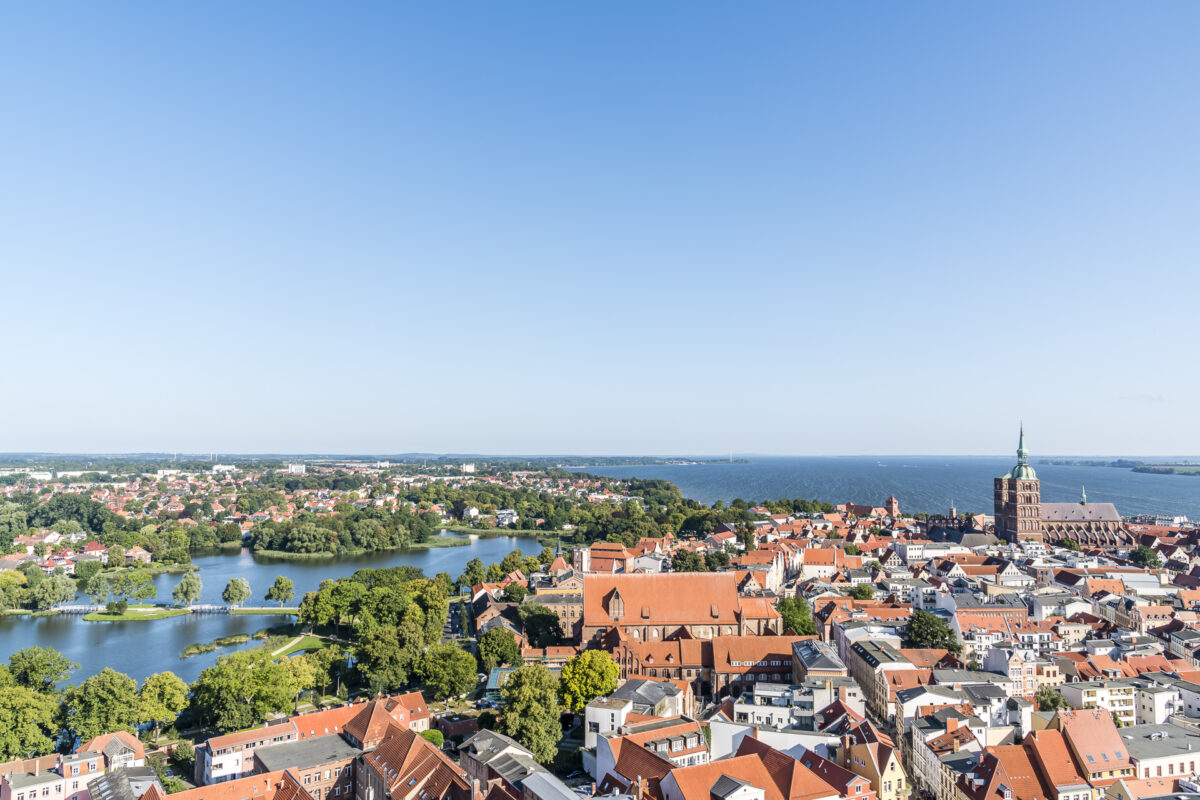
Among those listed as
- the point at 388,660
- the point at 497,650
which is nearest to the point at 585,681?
the point at 497,650

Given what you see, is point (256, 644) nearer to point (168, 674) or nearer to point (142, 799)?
point (168, 674)

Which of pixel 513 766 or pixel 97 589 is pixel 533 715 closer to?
pixel 513 766

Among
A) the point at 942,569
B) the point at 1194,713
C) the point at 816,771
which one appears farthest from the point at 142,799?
the point at 942,569

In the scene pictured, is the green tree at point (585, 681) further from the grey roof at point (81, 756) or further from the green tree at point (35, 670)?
the green tree at point (35, 670)

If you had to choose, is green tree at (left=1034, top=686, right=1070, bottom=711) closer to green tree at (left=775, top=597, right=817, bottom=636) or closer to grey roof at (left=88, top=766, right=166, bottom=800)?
green tree at (left=775, top=597, right=817, bottom=636)

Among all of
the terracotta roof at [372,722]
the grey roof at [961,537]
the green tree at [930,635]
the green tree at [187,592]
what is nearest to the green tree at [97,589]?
the green tree at [187,592]

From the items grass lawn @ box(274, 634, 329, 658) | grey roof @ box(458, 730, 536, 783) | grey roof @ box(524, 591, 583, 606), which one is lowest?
grass lawn @ box(274, 634, 329, 658)

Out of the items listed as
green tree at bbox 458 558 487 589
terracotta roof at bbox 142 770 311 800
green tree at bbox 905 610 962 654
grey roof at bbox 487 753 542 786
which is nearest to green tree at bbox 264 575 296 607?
green tree at bbox 458 558 487 589
